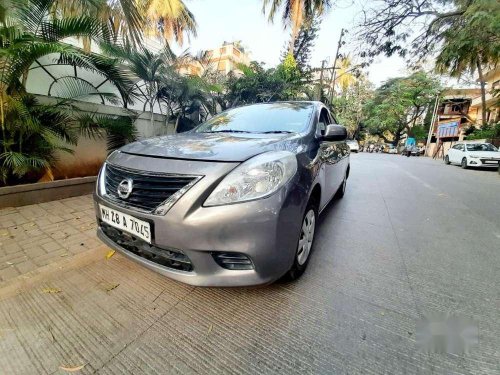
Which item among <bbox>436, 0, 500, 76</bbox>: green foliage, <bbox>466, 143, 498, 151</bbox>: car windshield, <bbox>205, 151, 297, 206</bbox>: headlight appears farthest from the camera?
<bbox>466, 143, 498, 151</bbox>: car windshield

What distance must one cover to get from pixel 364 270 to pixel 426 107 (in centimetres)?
4163

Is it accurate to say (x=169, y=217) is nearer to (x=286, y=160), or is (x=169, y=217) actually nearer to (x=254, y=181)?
(x=254, y=181)

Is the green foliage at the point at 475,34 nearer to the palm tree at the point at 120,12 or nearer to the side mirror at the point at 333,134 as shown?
the side mirror at the point at 333,134

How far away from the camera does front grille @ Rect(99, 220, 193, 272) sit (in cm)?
151

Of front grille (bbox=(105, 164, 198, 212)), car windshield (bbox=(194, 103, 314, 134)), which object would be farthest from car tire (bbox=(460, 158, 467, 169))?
front grille (bbox=(105, 164, 198, 212))

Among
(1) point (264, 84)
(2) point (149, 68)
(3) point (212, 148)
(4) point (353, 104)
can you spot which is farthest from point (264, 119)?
(4) point (353, 104)

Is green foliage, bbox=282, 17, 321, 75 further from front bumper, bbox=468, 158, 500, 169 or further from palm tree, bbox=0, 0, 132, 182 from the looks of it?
palm tree, bbox=0, 0, 132, 182

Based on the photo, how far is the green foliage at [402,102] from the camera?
33000 millimetres

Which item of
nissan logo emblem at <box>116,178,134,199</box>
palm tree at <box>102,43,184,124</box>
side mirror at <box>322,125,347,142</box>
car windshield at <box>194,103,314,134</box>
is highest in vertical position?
palm tree at <box>102,43,184,124</box>

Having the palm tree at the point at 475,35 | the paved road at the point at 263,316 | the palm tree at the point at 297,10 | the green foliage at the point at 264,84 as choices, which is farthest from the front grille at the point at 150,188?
the palm tree at the point at 297,10

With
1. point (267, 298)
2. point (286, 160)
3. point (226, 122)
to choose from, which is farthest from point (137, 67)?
point (267, 298)

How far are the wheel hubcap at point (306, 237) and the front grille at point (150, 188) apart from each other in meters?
0.97

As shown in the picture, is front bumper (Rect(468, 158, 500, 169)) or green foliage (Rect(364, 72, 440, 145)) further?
green foliage (Rect(364, 72, 440, 145))

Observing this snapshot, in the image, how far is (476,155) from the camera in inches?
462
